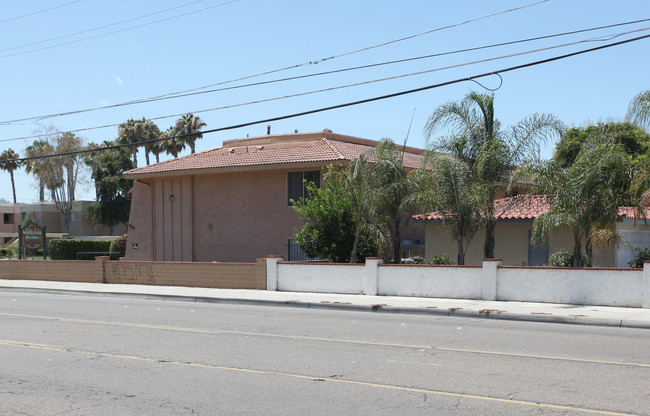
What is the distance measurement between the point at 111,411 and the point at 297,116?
1437 cm

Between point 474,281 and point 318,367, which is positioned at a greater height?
point 474,281

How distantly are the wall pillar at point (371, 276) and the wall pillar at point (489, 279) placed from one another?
11.1ft

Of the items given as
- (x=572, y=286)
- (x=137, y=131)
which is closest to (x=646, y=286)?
(x=572, y=286)

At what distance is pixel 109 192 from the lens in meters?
66.2

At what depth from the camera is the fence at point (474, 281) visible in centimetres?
1755

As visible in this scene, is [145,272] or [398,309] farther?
[145,272]

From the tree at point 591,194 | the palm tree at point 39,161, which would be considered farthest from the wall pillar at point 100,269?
the palm tree at point 39,161

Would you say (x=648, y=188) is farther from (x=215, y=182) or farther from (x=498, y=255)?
(x=215, y=182)

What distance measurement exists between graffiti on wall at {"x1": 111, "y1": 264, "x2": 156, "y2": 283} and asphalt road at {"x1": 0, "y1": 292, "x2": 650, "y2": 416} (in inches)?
425

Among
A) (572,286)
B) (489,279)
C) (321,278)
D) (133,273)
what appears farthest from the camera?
(133,273)

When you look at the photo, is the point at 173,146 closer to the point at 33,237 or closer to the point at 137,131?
the point at 137,131

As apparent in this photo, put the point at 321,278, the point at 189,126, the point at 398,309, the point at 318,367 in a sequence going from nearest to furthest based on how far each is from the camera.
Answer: the point at 318,367, the point at 398,309, the point at 321,278, the point at 189,126

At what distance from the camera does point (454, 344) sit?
39.4 feet

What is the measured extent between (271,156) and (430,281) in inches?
530
